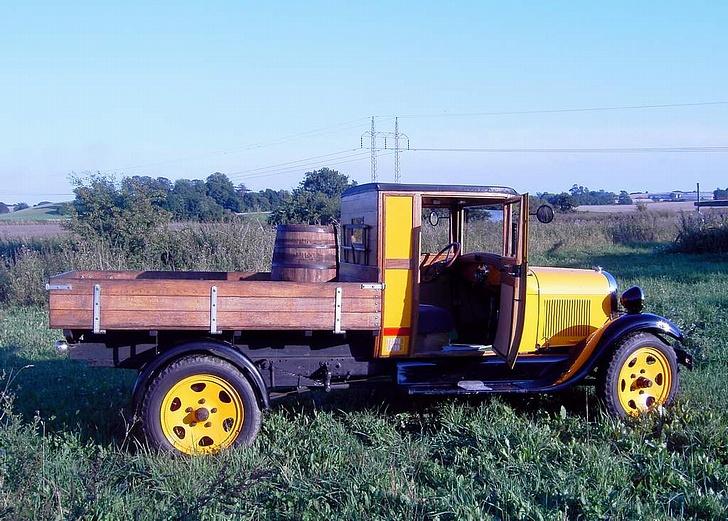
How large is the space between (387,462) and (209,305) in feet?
5.49

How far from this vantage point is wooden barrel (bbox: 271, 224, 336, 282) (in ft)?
21.0

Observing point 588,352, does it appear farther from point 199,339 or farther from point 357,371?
point 199,339

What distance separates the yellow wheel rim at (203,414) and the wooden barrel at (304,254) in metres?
1.18

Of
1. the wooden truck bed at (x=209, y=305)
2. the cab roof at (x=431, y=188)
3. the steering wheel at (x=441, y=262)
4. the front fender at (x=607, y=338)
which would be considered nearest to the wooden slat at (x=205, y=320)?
the wooden truck bed at (x=209, y=305)

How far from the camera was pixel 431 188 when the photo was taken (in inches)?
247

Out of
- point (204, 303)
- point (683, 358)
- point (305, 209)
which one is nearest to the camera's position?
point (204, 303)

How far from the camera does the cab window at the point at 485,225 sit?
6.79 metres

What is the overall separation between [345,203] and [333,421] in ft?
6.74

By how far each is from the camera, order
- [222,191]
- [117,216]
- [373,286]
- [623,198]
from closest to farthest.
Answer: [373,286] → [117,216] → [222,191] → [623,198]

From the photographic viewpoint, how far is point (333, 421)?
20.2 feet

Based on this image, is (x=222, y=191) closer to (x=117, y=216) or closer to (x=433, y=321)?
(x=117, y=216)

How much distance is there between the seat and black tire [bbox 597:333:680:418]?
1.33 m

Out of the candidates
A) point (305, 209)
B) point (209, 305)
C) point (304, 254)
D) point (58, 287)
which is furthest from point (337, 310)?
point (305, 209)

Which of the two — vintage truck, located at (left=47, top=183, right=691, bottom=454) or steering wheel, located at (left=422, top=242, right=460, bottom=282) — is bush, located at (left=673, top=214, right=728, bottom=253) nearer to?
vintage truck, located at (left=47, top=183, right=691, bottom=454)
